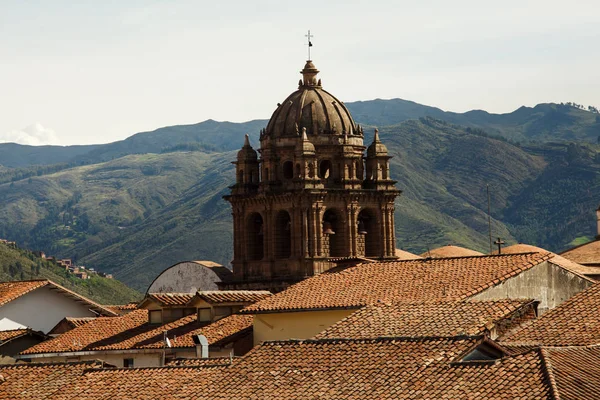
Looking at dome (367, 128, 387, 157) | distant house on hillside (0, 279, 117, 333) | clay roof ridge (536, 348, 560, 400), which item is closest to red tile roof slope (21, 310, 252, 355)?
distant house on hillside (0, 279, 117, 333)

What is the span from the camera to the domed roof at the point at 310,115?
7950 cm

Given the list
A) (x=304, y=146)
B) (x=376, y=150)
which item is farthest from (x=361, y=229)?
(x=304, y=146)

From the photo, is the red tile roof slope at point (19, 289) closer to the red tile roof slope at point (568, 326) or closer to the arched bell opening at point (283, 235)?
the arched bell opening at point (283, 235)

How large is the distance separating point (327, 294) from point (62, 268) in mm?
131417

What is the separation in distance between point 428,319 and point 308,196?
111 ft

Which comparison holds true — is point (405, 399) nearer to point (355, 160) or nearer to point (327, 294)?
point (327, 294)

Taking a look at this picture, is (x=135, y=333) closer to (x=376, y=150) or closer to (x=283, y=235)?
(x=283, y=235)

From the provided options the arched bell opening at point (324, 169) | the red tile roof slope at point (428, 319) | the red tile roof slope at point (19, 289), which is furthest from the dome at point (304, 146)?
the red tile roof slope at point (428, 319)

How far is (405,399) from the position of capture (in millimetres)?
34250

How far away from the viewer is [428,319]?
43.7 metres

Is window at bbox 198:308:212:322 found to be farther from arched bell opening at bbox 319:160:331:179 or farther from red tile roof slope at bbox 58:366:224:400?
arched bell opening at bbox 319:160:331:179

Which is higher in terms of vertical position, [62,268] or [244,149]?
[244,149]

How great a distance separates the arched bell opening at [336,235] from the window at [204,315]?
18574 mm

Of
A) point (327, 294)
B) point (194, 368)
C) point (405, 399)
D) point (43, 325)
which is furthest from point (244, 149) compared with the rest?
point (405, 399)
